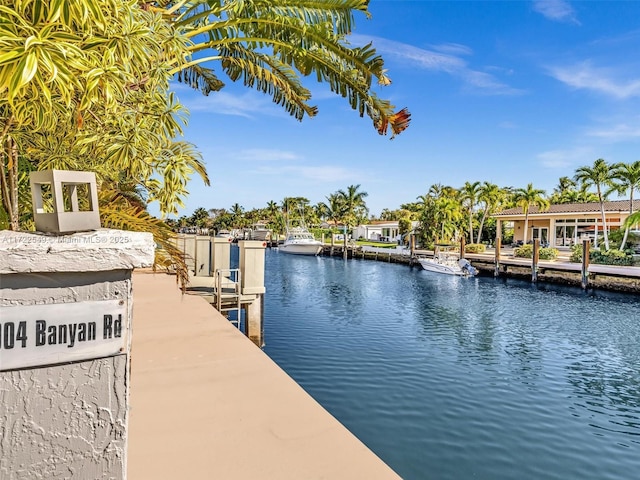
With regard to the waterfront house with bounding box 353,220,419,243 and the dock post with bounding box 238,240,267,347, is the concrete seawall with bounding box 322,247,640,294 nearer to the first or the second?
the dock post with bounding box 238,240,267,347

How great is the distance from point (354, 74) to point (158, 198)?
373 centimetres

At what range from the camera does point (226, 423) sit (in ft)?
13.4

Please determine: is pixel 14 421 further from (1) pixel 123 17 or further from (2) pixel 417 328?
(2) pixel 417 328

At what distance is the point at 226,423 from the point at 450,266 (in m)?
33.6

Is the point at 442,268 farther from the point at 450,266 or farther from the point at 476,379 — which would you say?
the point at 476,379

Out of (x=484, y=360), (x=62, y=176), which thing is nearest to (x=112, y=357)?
(x=62, y=176)

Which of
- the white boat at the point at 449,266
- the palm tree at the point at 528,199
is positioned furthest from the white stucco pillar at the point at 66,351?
the palm tree at the point at 528,199

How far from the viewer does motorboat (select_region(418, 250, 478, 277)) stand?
34375 mm

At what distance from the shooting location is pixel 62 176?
6.17 feet

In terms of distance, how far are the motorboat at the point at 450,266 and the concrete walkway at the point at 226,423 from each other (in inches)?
1203

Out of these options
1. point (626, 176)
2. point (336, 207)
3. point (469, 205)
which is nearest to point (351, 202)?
point (336, 207)

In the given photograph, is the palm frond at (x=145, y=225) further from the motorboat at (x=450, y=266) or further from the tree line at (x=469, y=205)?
the motorboat at (x=450, y=266)

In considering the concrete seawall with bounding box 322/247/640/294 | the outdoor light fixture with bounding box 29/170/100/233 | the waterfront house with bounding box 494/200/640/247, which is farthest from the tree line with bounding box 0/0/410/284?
the waterfront house with bounding box 494/200/640/247

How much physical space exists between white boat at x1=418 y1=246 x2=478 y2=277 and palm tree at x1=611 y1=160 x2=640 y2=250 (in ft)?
38.4
